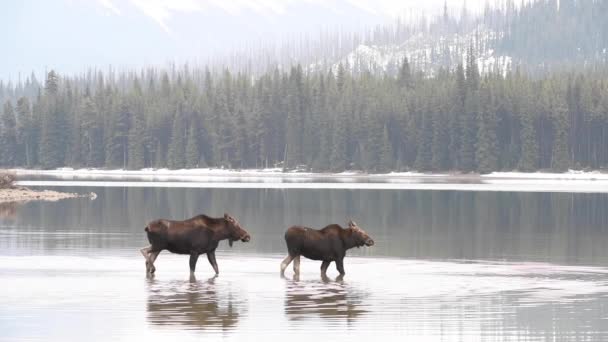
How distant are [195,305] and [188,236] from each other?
520cm

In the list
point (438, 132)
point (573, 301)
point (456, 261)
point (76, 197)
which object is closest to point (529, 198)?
point (76, 197)

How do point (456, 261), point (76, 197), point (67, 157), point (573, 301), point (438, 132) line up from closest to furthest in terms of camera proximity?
point (573, 301) < point (456, 261) < point (76, 197) < point (438, 132) < point (67, 157)

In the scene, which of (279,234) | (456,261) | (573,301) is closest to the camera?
(573,301)

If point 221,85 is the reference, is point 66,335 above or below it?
below

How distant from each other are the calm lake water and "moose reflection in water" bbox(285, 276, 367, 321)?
1.5 inches

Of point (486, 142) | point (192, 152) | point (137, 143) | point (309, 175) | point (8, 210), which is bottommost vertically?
point (8, 210)

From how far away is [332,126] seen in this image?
171750 millimetres

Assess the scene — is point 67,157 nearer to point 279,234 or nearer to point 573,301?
point 279,234

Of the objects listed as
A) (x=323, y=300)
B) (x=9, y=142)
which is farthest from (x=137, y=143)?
(x=323, y=300)

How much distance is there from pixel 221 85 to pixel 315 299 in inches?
6672

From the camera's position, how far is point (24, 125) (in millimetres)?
189375

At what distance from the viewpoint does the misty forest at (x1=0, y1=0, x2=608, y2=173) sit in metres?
156

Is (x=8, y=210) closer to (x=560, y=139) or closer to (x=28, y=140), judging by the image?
(x=560, y=139)

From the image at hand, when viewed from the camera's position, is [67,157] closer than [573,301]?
No
